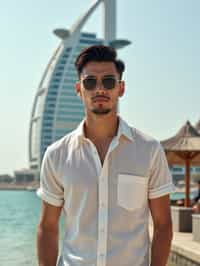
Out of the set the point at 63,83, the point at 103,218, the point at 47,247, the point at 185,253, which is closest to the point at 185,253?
the point at 185,253

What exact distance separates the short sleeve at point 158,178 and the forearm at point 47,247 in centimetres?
36

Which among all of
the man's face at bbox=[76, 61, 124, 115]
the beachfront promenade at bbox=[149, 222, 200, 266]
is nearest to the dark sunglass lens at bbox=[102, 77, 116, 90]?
the man's face at bbox=[76, 61, 124, 115]

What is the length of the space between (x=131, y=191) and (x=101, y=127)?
24 cm

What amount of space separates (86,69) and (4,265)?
11196mm

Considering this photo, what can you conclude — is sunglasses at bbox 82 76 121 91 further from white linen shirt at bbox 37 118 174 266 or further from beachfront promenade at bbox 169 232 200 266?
beachfront promenade at bbox 169 232 200 266

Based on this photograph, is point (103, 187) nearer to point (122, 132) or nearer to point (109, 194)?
point (109, 194)

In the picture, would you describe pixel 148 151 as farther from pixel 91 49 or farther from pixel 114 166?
pixel 91 49

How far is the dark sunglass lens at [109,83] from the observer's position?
1787 millimetres

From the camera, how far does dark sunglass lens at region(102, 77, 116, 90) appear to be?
1787 millimetres

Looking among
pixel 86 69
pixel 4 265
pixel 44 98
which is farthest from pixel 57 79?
pixel 86 69

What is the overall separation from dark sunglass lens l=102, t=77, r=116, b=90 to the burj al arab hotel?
8828 centimetres

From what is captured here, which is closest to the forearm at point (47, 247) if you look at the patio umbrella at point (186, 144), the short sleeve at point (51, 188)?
the short sleeve at point (51, 188)

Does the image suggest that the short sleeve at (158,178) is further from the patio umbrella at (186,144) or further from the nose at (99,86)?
the patio umbrella at (186,144)

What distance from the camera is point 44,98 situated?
91688mm
